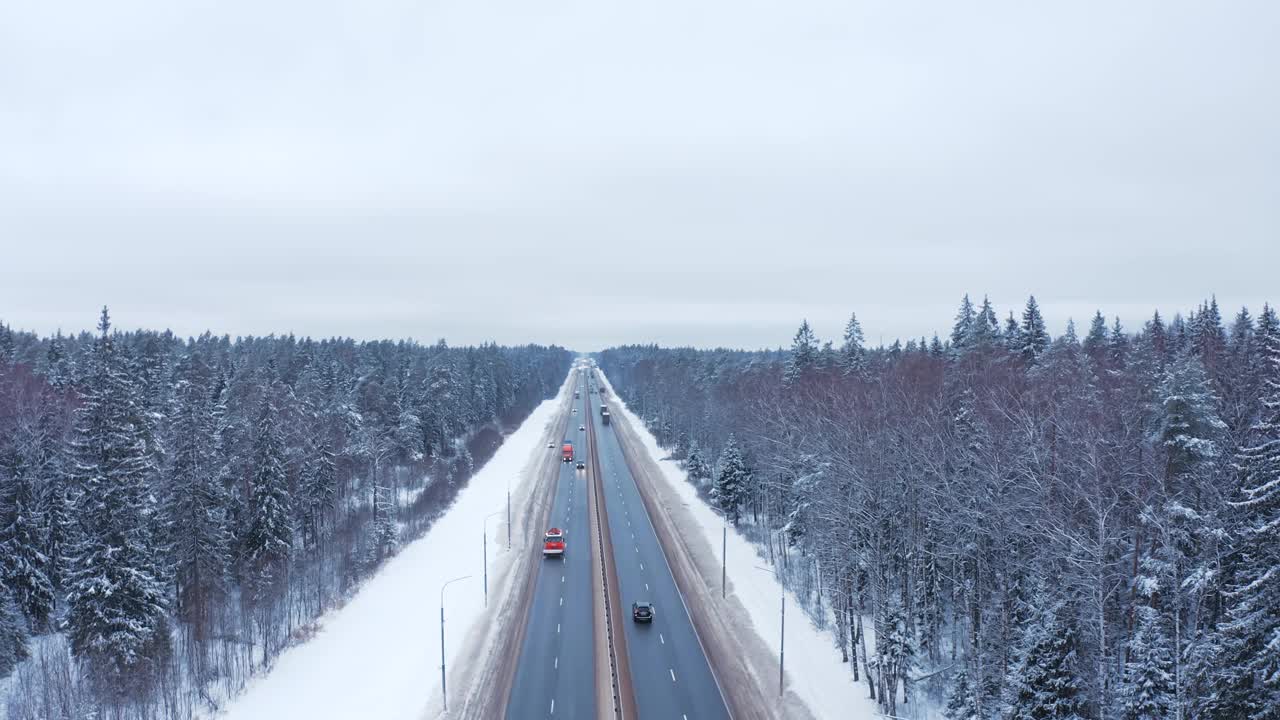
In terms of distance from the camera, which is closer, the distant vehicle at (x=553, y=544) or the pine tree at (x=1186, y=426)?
the pine tree at (x=1186, y=426)

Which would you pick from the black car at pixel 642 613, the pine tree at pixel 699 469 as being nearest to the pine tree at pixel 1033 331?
the pine tree at pixel 699 469

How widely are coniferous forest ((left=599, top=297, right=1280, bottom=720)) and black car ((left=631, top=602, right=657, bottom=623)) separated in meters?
10.8

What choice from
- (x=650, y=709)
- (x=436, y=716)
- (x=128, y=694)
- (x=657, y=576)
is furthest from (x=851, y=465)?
(x=128, y=694)

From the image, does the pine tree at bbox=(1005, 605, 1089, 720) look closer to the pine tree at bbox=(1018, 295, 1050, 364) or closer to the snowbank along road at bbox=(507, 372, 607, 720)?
the snowbank along road at bbox=(507, 372, 607, 720)

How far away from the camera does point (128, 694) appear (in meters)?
30.8

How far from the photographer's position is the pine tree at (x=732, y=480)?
60.5m

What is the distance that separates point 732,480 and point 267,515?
3834cm

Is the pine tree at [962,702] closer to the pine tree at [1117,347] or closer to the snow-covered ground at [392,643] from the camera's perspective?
the snow-covered ground at [392,643]

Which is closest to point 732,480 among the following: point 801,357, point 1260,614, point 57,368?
point 801,357

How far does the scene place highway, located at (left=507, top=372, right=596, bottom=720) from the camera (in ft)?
99.0

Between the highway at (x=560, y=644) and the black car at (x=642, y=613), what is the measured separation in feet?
9.28

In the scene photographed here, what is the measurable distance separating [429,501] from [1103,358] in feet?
216

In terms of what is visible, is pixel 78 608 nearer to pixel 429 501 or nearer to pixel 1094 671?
pixel 429 501

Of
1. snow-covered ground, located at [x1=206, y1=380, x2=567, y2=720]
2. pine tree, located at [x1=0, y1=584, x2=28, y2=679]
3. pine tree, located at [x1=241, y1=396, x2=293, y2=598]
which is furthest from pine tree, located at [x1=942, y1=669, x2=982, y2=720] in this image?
pine tree, located at [x1=0, y1=584, x2=28, y2=679]
